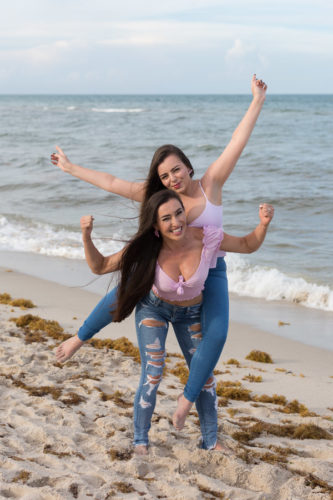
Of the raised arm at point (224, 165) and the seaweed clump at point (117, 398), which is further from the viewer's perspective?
the seaweed clump at point (117, 398)

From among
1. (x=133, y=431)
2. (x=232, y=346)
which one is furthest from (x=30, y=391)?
(x=232, y=346)

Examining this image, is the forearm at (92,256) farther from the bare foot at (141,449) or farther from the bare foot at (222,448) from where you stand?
the bare foot at (222,448)

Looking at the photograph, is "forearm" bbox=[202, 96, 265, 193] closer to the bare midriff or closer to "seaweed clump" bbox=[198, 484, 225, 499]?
the bare midriff

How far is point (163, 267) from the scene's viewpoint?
3703 mm

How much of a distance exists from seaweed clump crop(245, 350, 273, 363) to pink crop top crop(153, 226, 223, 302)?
3007 millimetres

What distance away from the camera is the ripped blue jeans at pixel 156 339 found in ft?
12.4

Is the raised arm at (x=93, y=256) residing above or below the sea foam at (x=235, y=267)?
above

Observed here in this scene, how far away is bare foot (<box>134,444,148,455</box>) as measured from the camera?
158 inches

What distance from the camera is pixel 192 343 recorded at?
3.86m

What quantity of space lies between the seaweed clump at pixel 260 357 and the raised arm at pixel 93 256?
3134 millimetres

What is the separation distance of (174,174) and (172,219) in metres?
0.36

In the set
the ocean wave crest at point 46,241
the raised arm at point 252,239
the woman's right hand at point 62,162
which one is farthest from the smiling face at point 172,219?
the ocean wave crest at point 46,241

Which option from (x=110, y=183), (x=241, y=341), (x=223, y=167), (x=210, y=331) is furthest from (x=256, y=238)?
(x=241, y=341)

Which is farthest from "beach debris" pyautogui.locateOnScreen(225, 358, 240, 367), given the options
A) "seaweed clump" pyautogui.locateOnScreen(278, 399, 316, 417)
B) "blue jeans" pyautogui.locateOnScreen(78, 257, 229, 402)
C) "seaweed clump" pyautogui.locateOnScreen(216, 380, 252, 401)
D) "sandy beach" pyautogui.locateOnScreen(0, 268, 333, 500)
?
"blue jeans" pyautogui.locateOnScreen(78, 257, 229, 402)
